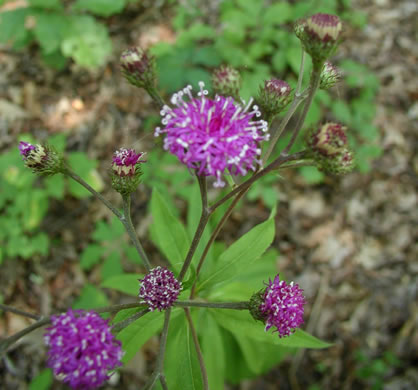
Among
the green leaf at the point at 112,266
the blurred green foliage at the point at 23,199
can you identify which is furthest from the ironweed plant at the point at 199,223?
the blurred green foliage at the point at 23,199

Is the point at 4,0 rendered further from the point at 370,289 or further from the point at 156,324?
the point at 370,289

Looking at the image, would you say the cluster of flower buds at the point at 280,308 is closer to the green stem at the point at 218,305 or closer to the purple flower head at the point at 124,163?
the green stem at the point at 218,305

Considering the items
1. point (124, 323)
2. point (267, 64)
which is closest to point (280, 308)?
point (124, 323)

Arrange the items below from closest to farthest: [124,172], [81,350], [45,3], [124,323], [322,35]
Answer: [81,350]
[322,35]
[124,323]
[124,172]
[45,3]

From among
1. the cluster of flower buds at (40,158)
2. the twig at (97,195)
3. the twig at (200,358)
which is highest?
the cluster of flower buds at (40,158)

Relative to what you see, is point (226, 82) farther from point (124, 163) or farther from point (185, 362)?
point (185, 362)

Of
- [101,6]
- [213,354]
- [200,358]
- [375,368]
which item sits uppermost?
[101,6]
